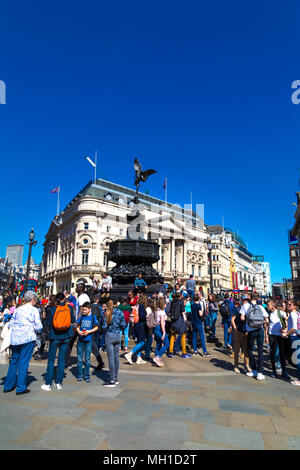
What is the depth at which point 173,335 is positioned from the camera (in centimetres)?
868

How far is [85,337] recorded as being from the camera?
6.18m

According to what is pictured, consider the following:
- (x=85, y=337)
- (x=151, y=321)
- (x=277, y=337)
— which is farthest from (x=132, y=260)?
(x=277, y=337)

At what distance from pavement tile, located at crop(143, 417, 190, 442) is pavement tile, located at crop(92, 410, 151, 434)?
0.31 ft

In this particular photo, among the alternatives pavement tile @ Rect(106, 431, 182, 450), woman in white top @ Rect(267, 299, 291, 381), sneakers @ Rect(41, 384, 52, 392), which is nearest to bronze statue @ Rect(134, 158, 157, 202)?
woman in white top @ Rect(267, 299, 291, 381)

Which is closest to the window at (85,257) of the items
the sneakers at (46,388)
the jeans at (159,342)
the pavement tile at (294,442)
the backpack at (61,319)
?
the jeans at (159,342)

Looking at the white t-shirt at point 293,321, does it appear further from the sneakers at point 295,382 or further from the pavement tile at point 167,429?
the pavement tile at point 167,429

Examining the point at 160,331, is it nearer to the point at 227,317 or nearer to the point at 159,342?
the point at 159,342

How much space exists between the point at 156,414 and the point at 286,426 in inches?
73.9

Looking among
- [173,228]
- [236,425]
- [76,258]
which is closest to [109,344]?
[236,425]

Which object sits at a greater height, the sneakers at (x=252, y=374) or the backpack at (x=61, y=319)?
the backpack at (x=61, y=319)

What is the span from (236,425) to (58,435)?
2428 millimetres

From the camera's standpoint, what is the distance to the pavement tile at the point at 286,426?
371 cm

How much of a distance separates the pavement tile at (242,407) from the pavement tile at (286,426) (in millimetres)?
272

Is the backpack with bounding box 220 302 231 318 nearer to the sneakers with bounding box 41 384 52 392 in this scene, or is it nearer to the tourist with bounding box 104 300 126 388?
the tourist with bounding box 104 300 126 388
